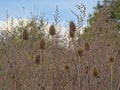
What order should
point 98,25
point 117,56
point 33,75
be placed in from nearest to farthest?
point 33,75
point 117,56
point 98,25

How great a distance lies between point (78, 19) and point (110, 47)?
0.49m

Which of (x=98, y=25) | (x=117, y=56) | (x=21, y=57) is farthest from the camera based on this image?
(x=98, y=25)

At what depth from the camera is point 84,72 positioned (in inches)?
140

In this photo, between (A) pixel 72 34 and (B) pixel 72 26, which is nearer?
(A) pixel 72 34

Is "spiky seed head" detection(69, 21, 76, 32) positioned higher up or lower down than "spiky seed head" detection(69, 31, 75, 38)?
higher up

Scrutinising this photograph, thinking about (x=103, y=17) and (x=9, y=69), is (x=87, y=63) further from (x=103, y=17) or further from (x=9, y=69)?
(x=103, y=17)

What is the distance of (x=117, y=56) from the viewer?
421cm

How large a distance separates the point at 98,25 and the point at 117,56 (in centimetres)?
58

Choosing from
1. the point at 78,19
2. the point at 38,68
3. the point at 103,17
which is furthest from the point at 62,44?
the point at 38,68

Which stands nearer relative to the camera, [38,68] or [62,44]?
[38,68]

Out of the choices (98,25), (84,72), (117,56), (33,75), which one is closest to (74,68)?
(84,72)

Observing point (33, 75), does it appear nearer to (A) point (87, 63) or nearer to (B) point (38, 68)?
(B) point (38, 68)

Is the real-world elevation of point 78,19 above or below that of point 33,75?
above

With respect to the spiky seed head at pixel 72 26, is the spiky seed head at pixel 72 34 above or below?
below
